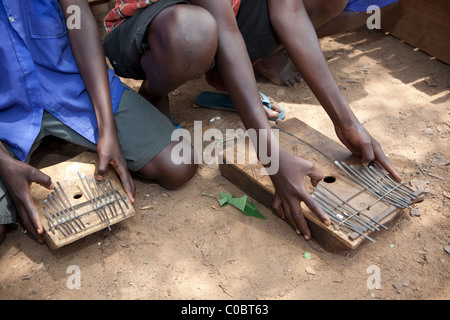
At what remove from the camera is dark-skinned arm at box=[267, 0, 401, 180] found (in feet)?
6.83

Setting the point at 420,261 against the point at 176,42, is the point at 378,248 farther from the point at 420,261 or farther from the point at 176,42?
the point at 176,42

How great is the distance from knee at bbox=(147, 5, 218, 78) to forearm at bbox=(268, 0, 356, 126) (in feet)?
1.46

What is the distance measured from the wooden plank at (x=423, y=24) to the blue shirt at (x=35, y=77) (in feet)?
7.60

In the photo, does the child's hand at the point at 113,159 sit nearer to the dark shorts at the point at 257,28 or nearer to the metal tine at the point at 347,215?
the metal tine at the point at 347,215

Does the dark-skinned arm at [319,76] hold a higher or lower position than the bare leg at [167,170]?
higher

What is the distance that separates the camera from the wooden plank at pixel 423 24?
10.1ft

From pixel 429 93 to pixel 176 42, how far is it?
1.79 m

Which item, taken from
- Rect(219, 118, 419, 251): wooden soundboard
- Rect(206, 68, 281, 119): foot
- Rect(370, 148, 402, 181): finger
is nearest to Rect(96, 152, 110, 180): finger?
Rect(219, 118, 419, 251): wooden soundboard

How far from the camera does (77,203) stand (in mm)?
1947

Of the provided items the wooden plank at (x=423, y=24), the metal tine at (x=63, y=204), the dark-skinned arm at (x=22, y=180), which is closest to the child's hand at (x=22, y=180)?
the dark-skinned arm at (x=22, y=180)

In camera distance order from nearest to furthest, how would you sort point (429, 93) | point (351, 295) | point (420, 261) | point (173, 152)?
point (351, 295) → point (420, 261) → point (173, 152) → point (429, 93)

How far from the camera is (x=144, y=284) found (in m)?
1.78

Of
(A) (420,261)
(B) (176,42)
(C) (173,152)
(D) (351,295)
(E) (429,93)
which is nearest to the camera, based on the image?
(D) (351,295)

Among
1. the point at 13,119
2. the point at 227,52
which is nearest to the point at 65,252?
the point at 13,119
